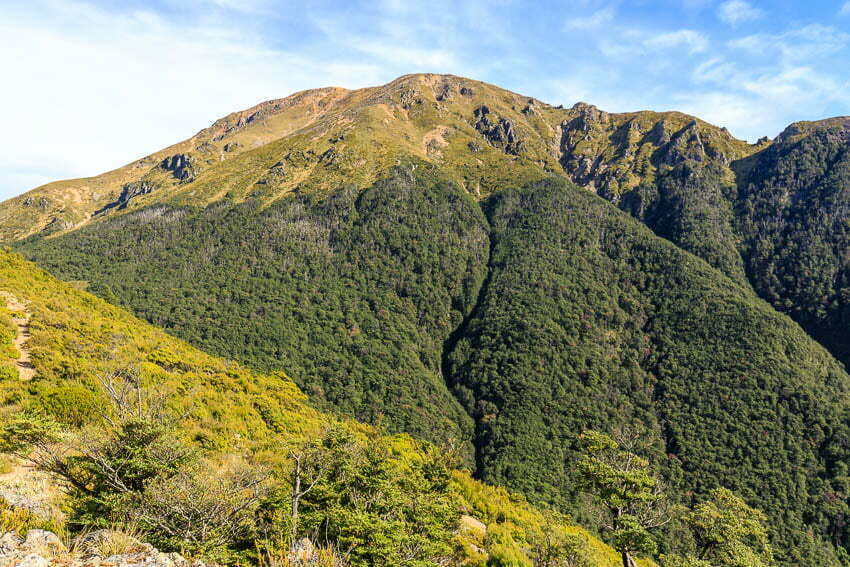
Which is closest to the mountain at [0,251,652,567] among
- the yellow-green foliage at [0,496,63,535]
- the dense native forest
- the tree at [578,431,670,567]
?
the yellow-green foliage at [0,496,63,535]

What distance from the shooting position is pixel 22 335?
24.9 metres

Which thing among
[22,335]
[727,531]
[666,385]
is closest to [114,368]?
[22,335]

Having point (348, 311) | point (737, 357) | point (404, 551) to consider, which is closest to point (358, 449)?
point (404, 551)

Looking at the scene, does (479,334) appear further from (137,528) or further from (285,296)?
(137,528)

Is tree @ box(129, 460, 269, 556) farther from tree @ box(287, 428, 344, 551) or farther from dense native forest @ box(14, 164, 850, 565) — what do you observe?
dense native forest @ box(14, 164, 850, 565)

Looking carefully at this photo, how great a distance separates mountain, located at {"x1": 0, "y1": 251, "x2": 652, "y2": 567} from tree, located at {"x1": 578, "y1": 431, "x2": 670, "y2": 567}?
176 centimetres

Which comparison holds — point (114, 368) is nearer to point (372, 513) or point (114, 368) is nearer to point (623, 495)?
point (372, 513)

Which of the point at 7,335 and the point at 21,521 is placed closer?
the point at 21,521

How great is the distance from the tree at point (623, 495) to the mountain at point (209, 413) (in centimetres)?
176

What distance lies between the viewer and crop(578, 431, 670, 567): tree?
17.5 m

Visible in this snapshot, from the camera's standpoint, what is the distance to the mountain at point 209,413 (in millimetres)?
14234

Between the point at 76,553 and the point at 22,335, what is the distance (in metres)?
27.0

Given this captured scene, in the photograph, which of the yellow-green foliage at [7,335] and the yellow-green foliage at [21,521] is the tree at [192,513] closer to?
the yellow-green foliage at [21,521]

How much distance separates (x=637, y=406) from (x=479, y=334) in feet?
226
